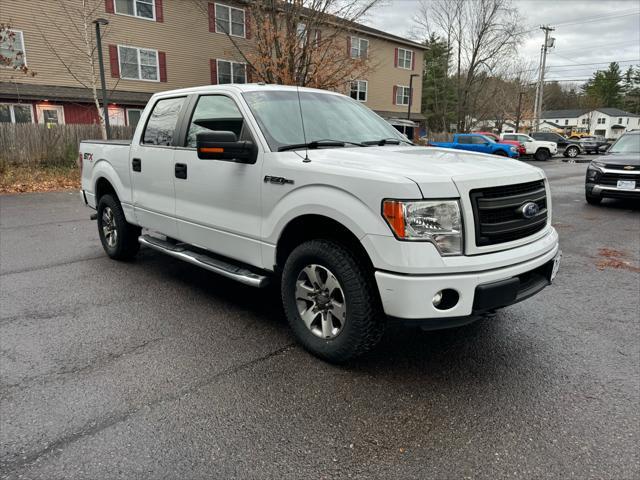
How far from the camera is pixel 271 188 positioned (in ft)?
11.3

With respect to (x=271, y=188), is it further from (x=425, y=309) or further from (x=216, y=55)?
(x=216, y=55)

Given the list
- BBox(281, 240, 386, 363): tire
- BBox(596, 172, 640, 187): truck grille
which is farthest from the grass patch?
BBox(596, 172, 640, 187): truck grille

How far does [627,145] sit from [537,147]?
62.3 ft

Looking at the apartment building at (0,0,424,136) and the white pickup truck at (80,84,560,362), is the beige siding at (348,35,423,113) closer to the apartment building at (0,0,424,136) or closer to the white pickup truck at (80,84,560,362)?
the apartment building at (0,0,424,136)

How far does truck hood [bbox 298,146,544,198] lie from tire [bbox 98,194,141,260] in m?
3.06

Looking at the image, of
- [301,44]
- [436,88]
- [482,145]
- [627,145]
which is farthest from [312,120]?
[436,88]

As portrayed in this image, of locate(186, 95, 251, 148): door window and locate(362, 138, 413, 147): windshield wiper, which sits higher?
locate(186, 95, 251, 148): door window

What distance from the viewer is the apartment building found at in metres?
19.9

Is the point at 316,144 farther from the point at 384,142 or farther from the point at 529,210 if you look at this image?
the point at 529,210

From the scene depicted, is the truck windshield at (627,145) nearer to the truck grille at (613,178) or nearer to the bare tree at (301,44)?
the truck grille at (613,178)

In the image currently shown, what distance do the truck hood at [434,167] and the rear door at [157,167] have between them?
5.75 ft

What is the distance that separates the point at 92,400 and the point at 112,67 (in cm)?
2236

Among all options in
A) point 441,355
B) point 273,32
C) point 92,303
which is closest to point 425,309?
point 441,355

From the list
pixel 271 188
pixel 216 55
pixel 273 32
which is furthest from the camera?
pixel 216 55
